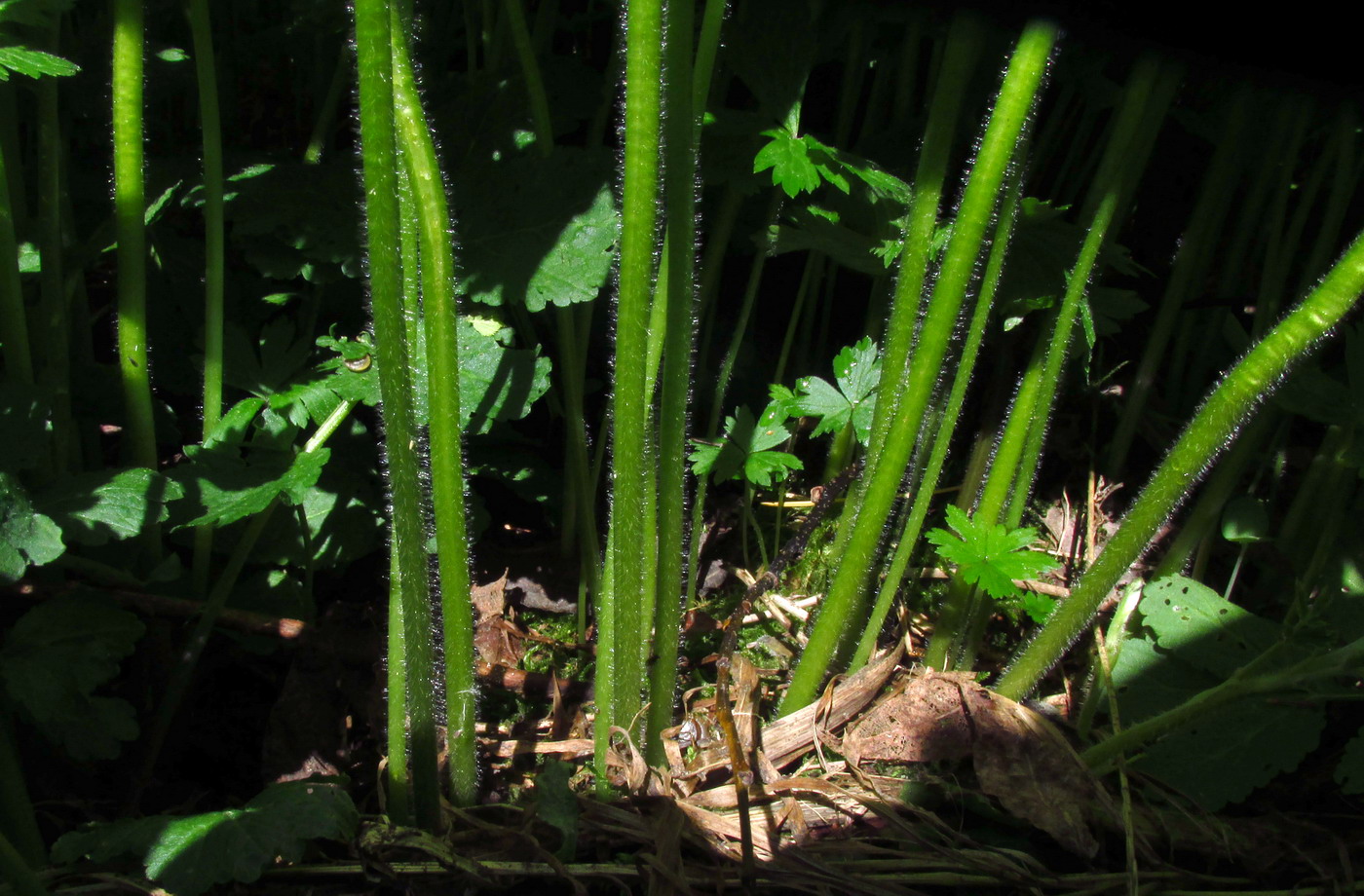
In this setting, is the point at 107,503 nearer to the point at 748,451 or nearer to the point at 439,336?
the point at 439,336

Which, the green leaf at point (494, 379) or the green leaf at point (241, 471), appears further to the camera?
the green leaf at point (494, 379)

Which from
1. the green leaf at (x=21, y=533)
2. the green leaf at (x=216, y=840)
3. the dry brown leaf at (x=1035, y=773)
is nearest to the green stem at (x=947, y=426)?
the dry brown leaf at (x=1035, y=773)

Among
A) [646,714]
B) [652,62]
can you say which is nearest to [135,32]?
[652,62]

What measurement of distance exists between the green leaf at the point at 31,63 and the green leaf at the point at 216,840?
0.81 m

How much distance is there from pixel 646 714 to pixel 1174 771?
72 cm

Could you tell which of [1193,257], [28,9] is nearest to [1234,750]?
[1193,257]

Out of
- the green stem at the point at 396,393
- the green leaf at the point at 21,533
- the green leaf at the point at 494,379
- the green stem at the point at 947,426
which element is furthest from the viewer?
the green leaf at the point at 494,379

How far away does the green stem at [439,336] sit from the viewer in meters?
1.03

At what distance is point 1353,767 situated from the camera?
1153 millimetres

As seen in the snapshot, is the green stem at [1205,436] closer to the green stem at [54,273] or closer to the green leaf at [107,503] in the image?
the green leaf at [107,503]

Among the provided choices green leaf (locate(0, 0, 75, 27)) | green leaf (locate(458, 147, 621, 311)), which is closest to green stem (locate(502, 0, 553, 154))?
green leaf (locate(458, 147, 621, 311))

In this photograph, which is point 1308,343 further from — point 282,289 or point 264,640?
point 282,289

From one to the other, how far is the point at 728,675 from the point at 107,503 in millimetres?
814

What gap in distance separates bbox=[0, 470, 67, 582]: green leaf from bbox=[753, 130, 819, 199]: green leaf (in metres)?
1.02
